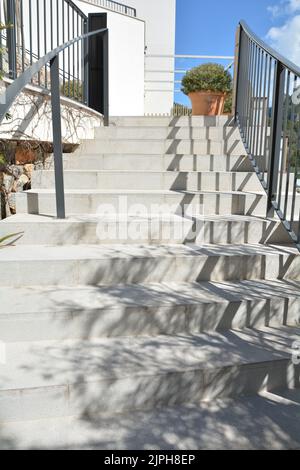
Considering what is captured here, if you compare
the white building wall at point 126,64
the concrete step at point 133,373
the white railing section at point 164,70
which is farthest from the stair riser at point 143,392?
the white railing section at point 164,70

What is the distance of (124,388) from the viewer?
1519 mm

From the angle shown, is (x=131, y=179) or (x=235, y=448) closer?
(x=235, y=448)

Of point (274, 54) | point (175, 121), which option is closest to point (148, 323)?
point (274, 54)

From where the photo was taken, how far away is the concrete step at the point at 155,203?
9.14 feet

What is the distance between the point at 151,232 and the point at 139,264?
41 centimetres

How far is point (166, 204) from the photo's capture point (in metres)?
2.91

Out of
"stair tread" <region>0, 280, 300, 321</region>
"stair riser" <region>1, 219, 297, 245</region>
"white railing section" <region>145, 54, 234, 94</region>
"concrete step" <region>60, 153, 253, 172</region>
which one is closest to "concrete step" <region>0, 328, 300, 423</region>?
"stair tread" <region>0, 280, 300, 321</region>

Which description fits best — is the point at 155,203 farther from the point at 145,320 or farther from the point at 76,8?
the point at 76,8

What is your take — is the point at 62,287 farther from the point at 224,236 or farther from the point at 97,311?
the point at 224,236

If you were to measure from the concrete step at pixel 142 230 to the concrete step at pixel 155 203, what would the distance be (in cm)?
16

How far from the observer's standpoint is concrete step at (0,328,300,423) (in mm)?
1453

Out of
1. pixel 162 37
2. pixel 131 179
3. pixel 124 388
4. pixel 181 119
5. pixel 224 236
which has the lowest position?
pixel 124 388
